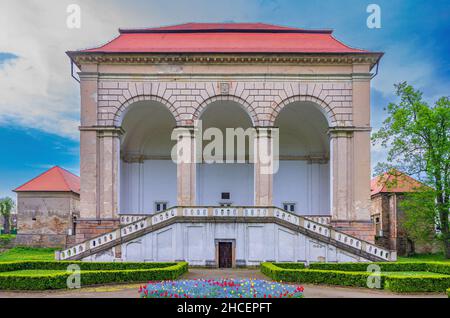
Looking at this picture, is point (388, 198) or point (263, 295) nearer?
point (263, 295)

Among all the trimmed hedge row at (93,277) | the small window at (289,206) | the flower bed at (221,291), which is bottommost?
the trimmed hedge row at (93,277)

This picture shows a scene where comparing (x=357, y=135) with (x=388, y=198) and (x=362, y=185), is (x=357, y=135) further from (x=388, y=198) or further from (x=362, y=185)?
(x=388, y=198)

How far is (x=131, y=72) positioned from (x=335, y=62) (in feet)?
42.6

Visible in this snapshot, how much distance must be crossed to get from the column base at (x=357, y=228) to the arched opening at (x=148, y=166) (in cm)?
1332

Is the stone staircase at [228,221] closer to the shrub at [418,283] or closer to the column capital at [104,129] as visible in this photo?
the column capital at [104,129]

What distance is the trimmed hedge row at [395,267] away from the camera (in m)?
22.2

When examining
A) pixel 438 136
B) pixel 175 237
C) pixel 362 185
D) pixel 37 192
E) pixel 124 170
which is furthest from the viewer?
pixel 37 192

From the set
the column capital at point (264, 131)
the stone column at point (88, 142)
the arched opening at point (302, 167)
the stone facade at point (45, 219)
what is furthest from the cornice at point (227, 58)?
the stone facade at point (45, 219)

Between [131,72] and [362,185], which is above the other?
[131,72]

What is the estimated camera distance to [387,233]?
38.1 metres

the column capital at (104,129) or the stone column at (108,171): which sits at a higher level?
the column capital at (104,129)

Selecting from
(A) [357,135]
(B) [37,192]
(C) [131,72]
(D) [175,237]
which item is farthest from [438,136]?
(B) [37,192]

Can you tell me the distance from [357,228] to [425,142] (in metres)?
8.38

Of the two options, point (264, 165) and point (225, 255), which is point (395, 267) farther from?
point (264, 165)
